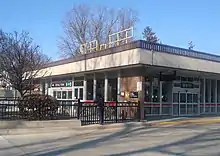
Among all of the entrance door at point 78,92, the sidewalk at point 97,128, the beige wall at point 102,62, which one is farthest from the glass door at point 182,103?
the entrance door at point 78,92

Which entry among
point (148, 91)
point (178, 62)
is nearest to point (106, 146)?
point (178, 62)

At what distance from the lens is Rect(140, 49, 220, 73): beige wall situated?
21.7 m

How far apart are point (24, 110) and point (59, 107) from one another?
1887mm

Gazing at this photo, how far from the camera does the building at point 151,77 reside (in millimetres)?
22547

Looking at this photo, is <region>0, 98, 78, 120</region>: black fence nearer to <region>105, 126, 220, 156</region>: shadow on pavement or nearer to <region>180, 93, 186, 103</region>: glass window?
<region>105, 126, 220, 156</region>: shadow on pavement

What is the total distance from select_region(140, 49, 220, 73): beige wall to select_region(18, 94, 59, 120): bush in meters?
6.26

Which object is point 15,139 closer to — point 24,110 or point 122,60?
point 24,110

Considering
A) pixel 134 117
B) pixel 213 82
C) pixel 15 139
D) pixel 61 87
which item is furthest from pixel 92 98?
pixel 15 139

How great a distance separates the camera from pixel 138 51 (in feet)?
69.7

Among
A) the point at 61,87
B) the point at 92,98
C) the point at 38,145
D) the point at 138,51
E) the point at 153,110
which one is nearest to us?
the point at 38,145

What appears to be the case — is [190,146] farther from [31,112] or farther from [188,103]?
[188,103]

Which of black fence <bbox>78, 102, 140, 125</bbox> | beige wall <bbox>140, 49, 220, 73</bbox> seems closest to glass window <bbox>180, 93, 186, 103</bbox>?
beige wall <bbox>140, 49, 220, 73</bbox>

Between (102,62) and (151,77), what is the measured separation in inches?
151

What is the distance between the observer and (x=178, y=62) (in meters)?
23.7
